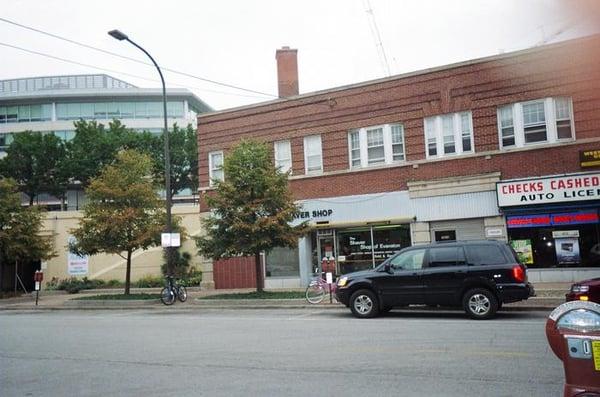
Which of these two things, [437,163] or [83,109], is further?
[83,109]

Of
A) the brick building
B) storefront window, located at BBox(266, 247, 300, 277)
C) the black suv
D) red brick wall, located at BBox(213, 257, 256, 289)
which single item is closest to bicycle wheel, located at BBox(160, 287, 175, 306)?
red brick wall, located at BBox(213, 257, 256, 289)

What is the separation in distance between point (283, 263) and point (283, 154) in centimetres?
479

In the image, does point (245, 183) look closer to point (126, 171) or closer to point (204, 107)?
point (126, 171)

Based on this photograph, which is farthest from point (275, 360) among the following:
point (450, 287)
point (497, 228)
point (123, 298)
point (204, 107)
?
point (204, 107)

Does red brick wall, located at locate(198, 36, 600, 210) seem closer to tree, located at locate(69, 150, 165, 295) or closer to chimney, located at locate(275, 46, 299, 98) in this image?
chimney, located at locate(275, 46, 299, 98)

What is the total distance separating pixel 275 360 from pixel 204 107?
62.8 m

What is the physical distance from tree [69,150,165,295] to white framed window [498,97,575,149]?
45.0ft

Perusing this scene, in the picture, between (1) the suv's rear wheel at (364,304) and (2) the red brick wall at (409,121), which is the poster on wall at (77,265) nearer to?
(2) the red brick wall at (409,121)

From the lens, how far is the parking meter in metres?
3.13

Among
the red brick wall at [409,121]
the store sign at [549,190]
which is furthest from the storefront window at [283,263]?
the store sign at [549,190]

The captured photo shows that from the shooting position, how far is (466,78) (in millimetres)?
20922

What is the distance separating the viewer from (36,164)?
4122cm

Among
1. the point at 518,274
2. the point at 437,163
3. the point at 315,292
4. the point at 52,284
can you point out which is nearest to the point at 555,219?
the point at 437,163

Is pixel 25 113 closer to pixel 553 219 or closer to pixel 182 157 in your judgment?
pixel 182 157
